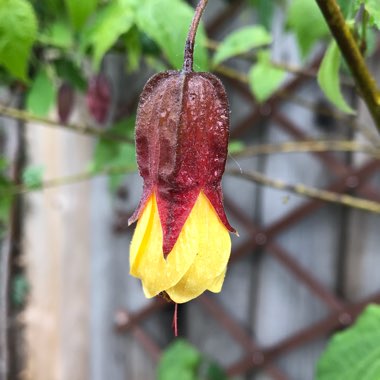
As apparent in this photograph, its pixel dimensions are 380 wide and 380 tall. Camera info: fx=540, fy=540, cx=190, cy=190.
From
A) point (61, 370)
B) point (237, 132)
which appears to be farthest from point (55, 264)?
point (237, 132)

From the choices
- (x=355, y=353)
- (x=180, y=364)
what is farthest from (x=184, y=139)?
(x=180, y=364)

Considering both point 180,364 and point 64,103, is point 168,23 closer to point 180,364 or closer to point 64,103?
point 64,103

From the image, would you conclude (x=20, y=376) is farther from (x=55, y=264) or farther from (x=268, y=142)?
(x=268, y=142)

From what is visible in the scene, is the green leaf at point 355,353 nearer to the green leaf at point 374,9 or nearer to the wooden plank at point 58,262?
the green leaf at point 374,9

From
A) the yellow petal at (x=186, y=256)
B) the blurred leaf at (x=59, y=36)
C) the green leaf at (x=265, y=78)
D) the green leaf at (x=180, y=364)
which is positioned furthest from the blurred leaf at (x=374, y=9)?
the green leaf at (x=180, y=364)

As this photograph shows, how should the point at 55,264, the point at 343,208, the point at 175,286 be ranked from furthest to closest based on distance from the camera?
1. the point at 55,264
2. the point at 343,208
3. the point at 175,286

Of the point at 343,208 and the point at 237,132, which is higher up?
the point at 237,132
